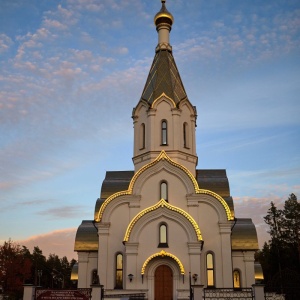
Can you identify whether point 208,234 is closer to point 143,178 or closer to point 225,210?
point 225,210

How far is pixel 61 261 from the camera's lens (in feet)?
276

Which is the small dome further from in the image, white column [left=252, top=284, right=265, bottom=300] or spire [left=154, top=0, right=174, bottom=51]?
white column [left=252, top=284, right=265, bottom=300]

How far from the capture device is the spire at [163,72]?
25781 mm

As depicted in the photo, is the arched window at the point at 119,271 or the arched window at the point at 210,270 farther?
the arched window at the point at 119,271

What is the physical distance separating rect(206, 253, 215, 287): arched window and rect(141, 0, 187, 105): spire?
951 centimetres

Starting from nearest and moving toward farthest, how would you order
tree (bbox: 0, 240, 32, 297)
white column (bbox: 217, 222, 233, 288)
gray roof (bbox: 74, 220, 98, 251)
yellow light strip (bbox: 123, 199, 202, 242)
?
yellow light strip (bbox: 123, 199, 202, 242) < white column (bbox: 217, 222, 233, 288) < gray roof (bbox: 74, 220, 98, 251) < tree (bbox: 0, 240, 32, 297)

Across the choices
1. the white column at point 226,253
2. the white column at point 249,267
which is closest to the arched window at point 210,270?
the white column at point 226,253

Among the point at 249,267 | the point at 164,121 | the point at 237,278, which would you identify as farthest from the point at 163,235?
the point at 164,121

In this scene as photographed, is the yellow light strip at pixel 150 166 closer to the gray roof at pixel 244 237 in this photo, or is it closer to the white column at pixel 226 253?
the white column at pixel 226 253

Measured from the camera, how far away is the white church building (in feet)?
68.0

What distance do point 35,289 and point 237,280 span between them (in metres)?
11.0

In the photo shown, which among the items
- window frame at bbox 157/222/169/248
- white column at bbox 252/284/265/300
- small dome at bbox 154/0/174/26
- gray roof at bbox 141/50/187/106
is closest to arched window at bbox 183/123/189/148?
gray roof at bbox 141/50/187/106

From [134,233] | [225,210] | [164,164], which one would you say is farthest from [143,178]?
[225,210]

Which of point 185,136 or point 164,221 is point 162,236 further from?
point 185,136
